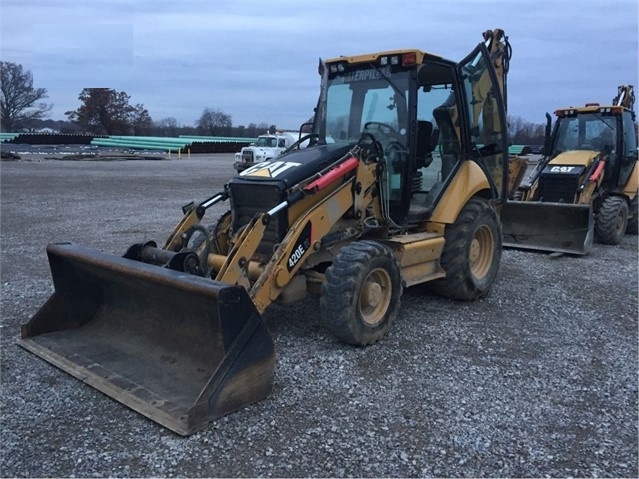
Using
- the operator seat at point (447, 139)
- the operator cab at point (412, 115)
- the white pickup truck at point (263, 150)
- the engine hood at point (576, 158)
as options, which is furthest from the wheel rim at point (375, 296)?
the white pickup truck at point (263, 150)

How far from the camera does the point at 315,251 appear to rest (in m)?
5.30

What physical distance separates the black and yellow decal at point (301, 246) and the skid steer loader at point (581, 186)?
18.5ft

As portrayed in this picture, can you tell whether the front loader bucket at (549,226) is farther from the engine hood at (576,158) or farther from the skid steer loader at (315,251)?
the skid steer loader at (315,251)

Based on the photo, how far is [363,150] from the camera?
562 centimetres

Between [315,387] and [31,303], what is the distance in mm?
3547

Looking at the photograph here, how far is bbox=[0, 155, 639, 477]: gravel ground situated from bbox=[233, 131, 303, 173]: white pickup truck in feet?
76.0

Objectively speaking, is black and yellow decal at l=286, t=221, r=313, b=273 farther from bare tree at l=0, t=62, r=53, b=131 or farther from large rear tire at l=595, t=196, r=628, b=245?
bare tree at l=0, t=62, r=53, b=131

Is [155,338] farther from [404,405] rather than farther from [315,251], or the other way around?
[404,405]

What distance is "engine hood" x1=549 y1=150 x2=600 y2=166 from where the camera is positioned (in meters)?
10.6

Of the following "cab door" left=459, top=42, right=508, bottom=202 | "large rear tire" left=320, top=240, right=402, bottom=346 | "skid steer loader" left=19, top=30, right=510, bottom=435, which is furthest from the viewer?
→ "cab door" left=459, top=42, right=508, bottom=202

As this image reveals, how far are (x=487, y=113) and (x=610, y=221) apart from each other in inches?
186

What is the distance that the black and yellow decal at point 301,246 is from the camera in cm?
494

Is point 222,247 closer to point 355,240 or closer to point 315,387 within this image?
point 355,240

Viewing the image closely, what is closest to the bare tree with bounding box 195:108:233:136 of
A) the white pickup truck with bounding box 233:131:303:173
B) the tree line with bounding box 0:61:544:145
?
the tree line with bounding box 0:61:544:145
